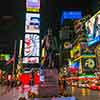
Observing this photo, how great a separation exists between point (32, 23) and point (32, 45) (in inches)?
128

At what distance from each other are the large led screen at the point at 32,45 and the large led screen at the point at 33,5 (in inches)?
147

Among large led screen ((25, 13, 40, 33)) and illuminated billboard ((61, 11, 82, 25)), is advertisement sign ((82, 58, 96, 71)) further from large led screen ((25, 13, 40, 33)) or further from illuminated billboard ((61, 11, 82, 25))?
illuminated billboard ((61, 11, 82, 25))

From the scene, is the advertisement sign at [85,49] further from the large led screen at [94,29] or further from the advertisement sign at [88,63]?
the large led screen at [94,29]

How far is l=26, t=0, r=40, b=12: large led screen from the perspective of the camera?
43075mm

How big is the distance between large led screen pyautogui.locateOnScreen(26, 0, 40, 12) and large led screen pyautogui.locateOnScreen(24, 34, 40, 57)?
373 cm

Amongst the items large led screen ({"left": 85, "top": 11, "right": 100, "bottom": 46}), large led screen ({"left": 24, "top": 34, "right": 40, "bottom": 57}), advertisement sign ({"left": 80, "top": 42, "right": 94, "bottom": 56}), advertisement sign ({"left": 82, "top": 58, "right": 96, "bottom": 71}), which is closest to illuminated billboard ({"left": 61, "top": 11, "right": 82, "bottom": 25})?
advertisement sign ({"left": 80, "top": 42, "right": 94, "bottom": 56})

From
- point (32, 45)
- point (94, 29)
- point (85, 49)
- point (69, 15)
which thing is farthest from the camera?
point (69, 15)

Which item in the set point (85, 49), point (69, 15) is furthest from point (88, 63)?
point (69, 15)

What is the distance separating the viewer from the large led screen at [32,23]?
4359cm

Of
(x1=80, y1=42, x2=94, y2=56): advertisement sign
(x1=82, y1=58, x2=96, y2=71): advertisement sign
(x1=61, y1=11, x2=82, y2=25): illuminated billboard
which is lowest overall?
(x1=82, y1=58, x2=96, y2=71): advertisement sign

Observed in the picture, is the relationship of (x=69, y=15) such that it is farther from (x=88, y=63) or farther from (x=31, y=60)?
(x=31, y=60)

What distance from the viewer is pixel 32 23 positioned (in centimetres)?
4394

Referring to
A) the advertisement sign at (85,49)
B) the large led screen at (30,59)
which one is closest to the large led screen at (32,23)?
the large led screen at (30,59)

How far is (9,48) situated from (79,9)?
1639 cm
